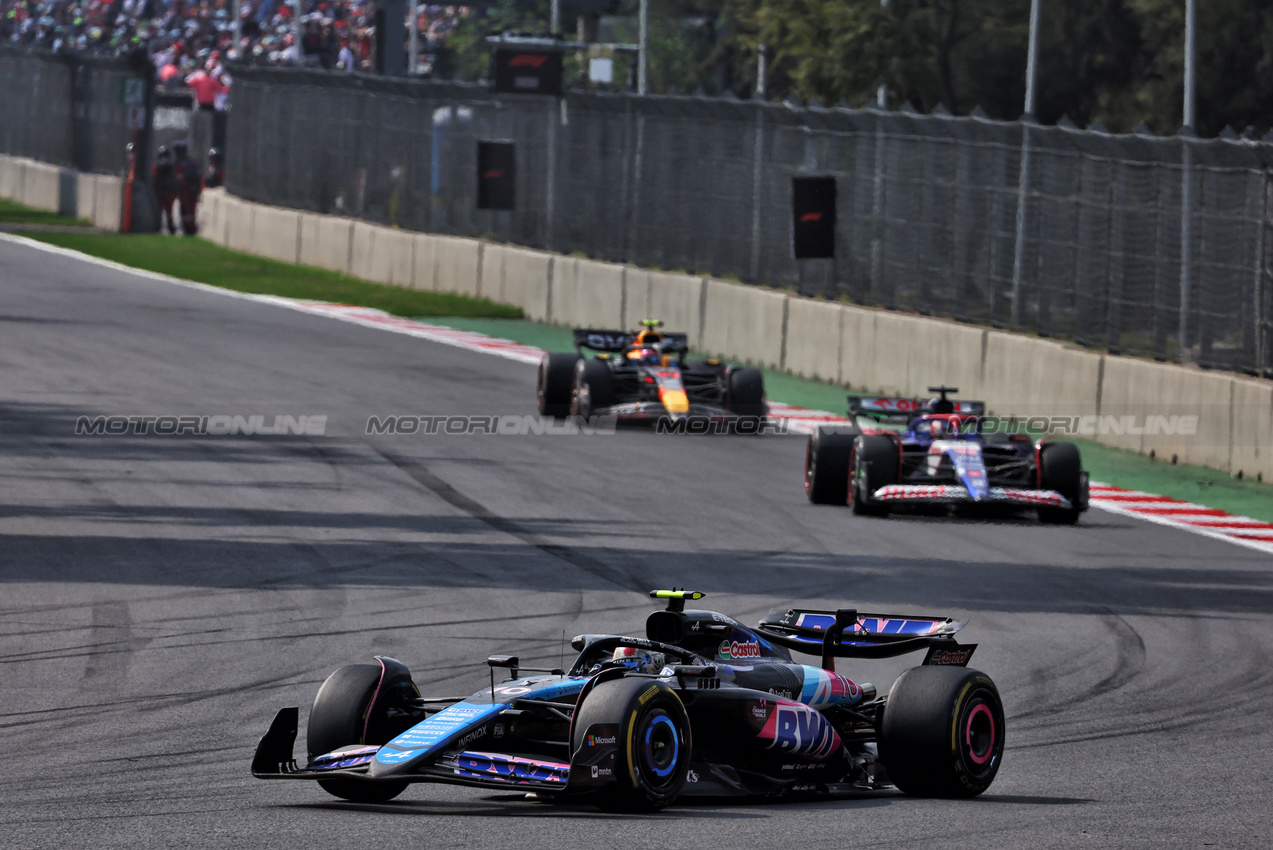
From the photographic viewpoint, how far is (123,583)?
40.6 ft

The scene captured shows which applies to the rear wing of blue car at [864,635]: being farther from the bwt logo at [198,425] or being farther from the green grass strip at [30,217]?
the green grass strip at [30,217]

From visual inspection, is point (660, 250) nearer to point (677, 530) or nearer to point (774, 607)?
point (677, 530)

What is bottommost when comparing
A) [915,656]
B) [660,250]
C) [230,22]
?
[915,656]

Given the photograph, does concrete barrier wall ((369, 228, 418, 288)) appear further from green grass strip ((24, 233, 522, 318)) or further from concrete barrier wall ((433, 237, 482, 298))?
concrete barrier wall ((433, 237, 482, 298))

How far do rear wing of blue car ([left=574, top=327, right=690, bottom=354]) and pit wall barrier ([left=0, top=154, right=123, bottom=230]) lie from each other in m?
23.6

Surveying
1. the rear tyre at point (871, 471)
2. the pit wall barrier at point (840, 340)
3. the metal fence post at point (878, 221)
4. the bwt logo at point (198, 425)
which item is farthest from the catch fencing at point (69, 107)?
the rear tyre at point (871, 471)

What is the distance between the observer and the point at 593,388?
1991 cm

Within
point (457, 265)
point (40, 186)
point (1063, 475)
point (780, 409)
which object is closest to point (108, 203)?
point (40, 186)

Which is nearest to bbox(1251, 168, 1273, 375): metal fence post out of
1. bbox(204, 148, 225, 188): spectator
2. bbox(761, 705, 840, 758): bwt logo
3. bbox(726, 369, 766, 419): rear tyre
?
bbox(726, 369, 766, 419): rear tyre

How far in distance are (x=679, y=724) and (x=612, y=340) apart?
44.5 feet

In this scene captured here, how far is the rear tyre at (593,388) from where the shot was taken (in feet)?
65.3

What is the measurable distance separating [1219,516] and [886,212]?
28.8ft

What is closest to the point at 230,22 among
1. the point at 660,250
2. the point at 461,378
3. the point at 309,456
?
the point at 660,250

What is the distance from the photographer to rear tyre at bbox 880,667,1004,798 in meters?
7.83
